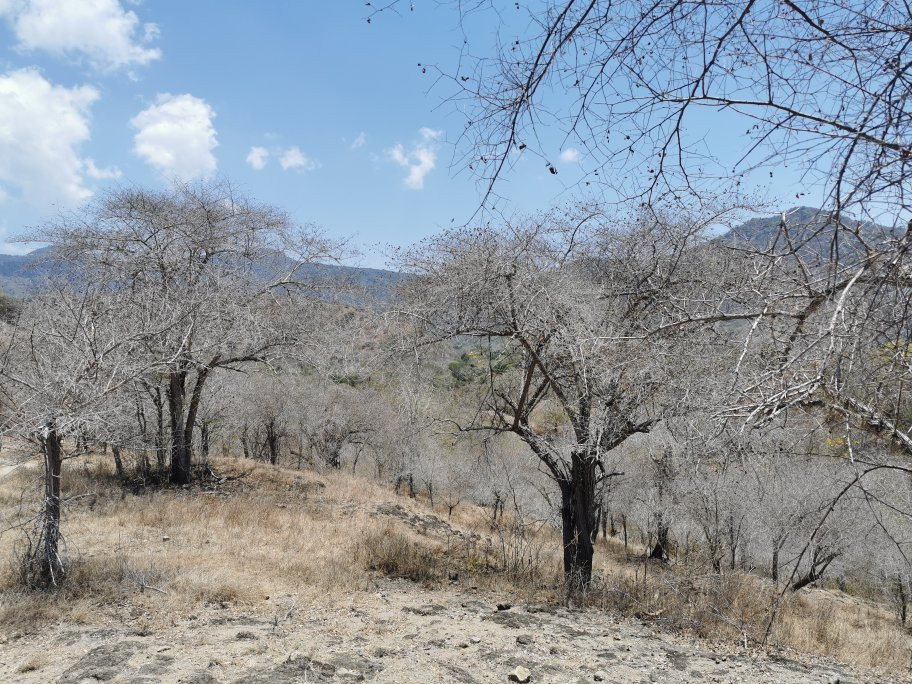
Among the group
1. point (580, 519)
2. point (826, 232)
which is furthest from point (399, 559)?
point (826, 232)

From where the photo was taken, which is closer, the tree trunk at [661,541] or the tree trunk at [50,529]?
the tree trunk at [50,529]

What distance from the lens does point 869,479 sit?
15.5 metres

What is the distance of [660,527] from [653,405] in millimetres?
16581

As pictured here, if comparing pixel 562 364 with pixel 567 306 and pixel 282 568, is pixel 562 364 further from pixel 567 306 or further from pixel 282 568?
pixel 282 568

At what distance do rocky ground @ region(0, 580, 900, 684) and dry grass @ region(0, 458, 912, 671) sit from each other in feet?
1.39

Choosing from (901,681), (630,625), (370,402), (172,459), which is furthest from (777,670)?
(370,402)

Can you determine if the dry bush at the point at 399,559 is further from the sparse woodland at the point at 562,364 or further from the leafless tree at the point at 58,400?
the leafless tree at the point at 58,400

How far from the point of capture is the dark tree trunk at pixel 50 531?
20.1ft

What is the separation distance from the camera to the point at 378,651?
15.8ft

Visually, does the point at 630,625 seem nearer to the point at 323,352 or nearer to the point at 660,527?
the point at 323,352

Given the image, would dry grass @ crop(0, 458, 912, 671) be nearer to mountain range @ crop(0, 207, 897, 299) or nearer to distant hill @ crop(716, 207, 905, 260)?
mountain range @ crop(0, 207, 897, 299)

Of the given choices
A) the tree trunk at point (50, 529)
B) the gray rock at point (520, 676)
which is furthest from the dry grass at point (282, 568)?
the gray rock at point (520, 676)

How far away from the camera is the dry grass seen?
6.19 metres

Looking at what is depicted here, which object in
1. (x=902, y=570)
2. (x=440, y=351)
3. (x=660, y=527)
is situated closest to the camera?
(x=440, y=351)
